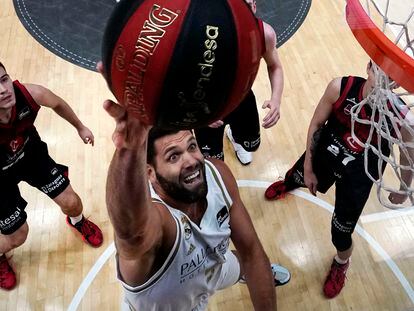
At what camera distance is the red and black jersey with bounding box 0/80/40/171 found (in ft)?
7.14

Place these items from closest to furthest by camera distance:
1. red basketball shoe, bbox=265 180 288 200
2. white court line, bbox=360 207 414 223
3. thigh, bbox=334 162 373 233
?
thigh, bbox=334 162 373 233 < white court line, bbox=360 207 414 223 < red basketball shoe, bbox=265 180 288 200

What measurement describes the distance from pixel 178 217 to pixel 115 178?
1.63 ft

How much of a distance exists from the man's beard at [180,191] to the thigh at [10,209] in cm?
104

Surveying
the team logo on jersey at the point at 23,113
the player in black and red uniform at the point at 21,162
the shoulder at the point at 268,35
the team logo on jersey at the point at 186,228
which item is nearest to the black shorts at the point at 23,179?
the player in black and red uniform at the point at 21,162

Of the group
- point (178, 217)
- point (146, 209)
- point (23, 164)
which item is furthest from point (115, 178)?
point (23, 164)

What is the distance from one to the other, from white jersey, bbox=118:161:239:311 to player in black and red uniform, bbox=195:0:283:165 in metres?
0.62

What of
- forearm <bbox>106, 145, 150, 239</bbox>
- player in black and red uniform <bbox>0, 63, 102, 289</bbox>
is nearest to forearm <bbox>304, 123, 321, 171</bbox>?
player in black and red uniform <bbox>0, 63, 102, 289</bbox>

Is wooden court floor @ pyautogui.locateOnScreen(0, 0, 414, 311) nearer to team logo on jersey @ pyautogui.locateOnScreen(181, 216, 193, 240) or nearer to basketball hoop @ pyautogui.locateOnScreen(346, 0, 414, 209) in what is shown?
basketball hoop @ pyautogui.locateOnScreen(346, 0, 414, 209)

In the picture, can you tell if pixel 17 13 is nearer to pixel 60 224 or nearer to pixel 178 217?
pixel 60 224

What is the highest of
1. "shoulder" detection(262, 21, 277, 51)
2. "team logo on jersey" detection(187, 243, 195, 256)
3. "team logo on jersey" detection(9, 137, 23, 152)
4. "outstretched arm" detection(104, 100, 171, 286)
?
"outstretched arm" detection(104, 100, 171, 286)

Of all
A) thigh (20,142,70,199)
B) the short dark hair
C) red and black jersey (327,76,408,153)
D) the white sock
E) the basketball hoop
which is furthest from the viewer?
the white sock

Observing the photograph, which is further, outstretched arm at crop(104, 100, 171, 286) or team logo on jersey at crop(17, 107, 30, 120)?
team logo on jersey at crop(17, 107, 30, 120)

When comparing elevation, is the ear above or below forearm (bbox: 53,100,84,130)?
above

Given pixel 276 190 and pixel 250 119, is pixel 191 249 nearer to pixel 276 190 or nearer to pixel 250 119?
pixel 250 119
